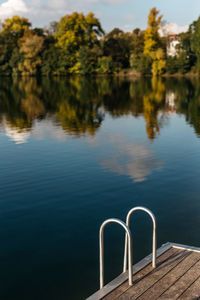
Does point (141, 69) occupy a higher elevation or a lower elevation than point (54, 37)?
lower

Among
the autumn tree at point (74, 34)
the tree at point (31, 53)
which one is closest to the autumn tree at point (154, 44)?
the autumn tree at point (74, 34)

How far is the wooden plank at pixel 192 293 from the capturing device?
5805 millimetres

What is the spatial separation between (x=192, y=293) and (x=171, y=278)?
0.53 meters

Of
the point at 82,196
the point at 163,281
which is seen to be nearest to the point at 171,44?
the point at 82,196

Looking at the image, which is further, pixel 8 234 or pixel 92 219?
pixel 92 219

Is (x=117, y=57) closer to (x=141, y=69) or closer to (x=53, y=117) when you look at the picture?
(x=141, y=69)

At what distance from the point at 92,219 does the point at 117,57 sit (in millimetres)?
99144

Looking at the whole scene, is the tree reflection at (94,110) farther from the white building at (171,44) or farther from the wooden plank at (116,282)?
the white building at (171,44)

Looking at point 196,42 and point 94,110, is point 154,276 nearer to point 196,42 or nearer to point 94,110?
point 94,110

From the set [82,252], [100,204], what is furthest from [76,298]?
[100,204]

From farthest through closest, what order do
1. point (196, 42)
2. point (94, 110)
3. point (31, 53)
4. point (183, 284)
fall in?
point (31, 53), point (196, 42), point (94, 110), point (183, 284)

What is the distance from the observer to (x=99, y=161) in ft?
55.5

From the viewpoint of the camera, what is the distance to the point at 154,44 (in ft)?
324

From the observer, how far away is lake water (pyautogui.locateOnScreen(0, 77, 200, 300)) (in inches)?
319
